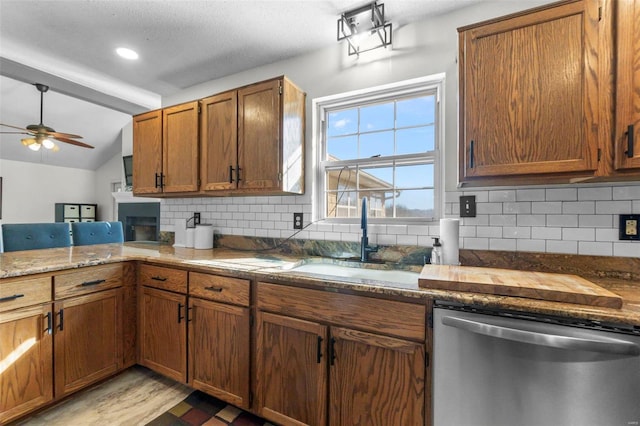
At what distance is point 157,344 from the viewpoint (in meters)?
1.93

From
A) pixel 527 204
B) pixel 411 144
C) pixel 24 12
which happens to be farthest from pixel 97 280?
pixel 527 204

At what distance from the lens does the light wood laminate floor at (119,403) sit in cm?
162

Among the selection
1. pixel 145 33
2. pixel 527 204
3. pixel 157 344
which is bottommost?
pixel 157 344

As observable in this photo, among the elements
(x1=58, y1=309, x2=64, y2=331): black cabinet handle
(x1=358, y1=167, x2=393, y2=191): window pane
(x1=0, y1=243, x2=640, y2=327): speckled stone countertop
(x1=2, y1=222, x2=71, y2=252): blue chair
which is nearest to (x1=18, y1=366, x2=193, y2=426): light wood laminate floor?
(x1=58, y1=309, x2=64, y2=331): black cabinet handle

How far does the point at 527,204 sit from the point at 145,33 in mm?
2684

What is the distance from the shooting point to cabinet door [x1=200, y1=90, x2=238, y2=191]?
2.12 metres

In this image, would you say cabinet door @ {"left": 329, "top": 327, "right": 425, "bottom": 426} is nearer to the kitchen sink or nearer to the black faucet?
the kitchen sink

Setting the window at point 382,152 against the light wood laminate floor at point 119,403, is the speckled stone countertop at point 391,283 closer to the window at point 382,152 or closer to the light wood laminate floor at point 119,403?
the window at point 382,152

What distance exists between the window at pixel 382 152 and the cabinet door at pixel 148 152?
55.4 inches

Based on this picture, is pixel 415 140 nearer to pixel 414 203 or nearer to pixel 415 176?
pixel 415 176

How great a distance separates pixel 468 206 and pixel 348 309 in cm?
96

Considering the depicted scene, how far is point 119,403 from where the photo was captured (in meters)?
1.76

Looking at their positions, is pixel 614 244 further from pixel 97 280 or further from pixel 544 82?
pixel 97 280

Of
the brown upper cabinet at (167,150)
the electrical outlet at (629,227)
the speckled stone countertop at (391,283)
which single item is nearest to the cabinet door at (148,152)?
the brown upper cabinet at (167,150)
